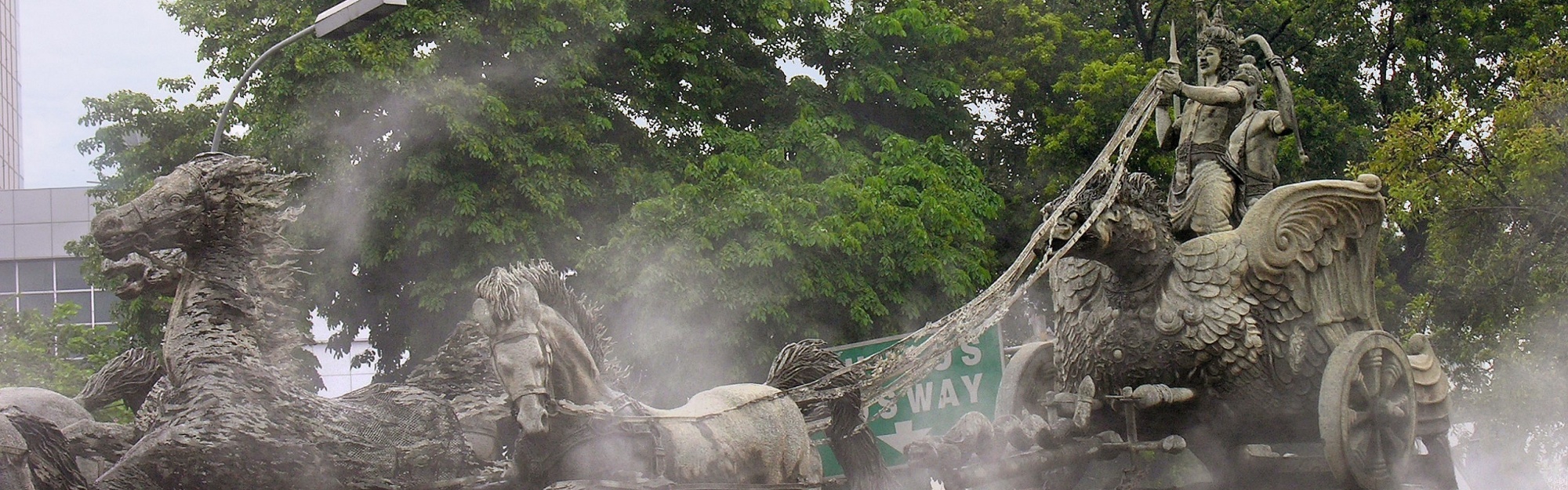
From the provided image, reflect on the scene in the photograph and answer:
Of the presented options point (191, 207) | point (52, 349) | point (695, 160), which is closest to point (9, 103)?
point (52, 349)

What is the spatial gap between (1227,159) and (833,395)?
100 inches

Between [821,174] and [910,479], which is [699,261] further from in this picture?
[910,479]

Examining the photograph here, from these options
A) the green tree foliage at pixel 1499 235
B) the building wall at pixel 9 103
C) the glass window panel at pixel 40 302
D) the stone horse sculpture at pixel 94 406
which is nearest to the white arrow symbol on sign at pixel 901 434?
the stone horse sculpture at pixel 94 406

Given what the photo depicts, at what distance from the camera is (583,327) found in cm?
866

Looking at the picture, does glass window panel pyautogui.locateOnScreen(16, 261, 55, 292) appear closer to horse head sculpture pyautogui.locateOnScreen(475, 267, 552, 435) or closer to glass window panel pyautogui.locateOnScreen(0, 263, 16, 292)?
glass window panel pyautogui.locateOnScreen(0, 263, 16, 292)

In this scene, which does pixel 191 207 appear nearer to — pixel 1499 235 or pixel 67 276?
pixel 1499 235

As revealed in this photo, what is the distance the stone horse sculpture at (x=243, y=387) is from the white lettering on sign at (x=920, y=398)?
5098mm

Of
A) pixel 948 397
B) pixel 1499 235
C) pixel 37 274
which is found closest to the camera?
pixel 948 397

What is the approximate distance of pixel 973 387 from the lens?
12688 mm

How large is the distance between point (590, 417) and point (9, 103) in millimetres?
44506

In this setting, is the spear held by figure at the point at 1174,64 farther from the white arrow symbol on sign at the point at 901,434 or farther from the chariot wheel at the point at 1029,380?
the white arrow symbol on sign at the point at 901,434

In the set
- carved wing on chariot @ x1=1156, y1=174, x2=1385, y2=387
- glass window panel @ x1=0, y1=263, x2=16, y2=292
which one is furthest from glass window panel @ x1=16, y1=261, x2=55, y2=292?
carved wing on chariot @ x1=1156, y1=174, x2=1385, y2=387

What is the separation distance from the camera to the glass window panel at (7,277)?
3160cm

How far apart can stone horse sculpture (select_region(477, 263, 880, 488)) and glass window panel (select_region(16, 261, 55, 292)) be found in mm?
25507
